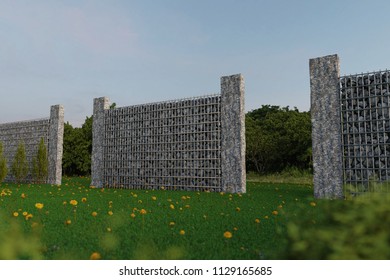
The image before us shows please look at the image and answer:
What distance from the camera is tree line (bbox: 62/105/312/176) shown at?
22.9 m

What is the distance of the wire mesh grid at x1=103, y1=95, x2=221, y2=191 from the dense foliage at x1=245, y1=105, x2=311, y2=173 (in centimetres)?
1191

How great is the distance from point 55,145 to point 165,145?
20.4ft

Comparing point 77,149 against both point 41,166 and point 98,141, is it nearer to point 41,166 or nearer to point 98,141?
point 41,166

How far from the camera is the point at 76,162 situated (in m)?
24.4

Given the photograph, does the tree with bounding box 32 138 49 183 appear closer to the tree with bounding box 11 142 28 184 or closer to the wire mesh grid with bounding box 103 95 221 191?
the tree with bounding box 11 142 28 184

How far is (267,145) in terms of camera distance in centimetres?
2381

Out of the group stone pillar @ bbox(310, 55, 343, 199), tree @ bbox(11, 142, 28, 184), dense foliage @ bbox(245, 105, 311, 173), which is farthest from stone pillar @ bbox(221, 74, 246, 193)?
dense foliage @ bbox(245, 105, 311, 173)

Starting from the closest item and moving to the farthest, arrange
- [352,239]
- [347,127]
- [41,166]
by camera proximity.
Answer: [352,239] < [347,127] < [41,166]

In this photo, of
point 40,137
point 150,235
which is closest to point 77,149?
point 40,137

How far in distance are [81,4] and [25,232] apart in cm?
783

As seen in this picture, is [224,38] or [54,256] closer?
[54,256]
